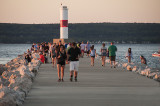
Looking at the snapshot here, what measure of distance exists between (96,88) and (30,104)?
3835mm

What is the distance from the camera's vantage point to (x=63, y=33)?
1815 inches

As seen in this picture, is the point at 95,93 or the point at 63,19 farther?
the point at 63,19

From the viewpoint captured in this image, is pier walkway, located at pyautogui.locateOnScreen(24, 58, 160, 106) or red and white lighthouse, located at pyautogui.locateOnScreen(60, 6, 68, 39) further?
red and white lighthouse, located at pyautogui.locateOnScreen(60, 6, 68, 39)

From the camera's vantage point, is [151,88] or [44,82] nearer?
[151,88]

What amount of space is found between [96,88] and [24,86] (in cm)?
240

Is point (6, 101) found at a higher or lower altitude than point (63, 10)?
lower

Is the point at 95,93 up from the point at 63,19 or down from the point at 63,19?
down

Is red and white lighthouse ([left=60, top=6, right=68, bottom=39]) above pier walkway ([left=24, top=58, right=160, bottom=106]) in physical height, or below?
above

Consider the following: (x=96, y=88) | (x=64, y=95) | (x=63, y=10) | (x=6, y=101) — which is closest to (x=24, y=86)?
(x=64, y=95)

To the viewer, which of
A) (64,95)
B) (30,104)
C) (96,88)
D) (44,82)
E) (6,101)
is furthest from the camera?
(44,82)

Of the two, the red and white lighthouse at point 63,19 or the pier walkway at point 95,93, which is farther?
the red and white lighthouse at point 63,19

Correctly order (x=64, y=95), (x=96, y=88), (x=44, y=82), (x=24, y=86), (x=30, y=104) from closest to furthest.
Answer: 1. (x=30, y=104)
2. (x=64, y=95)
3. (x=24, y=86)
4. (x=96, y=88)
5. (x=44, y=82)

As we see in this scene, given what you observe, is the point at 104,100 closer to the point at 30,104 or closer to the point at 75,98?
the point at 75,98

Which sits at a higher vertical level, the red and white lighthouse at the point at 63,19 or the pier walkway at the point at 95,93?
the red and white lighthouse at the point at 63,19
